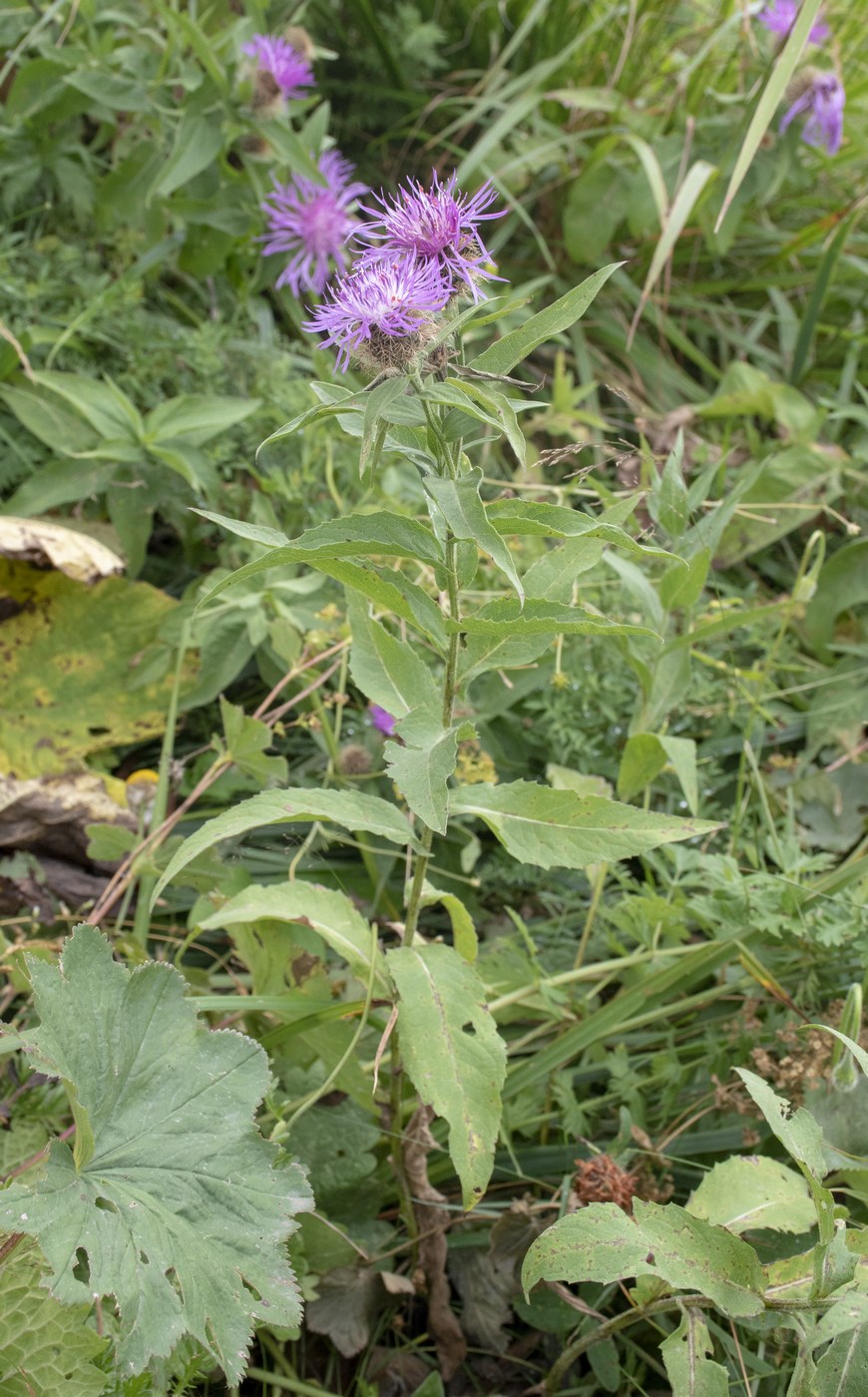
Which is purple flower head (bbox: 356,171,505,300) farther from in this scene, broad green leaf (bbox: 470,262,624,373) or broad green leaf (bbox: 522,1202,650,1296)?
broad green leaf (bbox: 522,1202,650,1296)

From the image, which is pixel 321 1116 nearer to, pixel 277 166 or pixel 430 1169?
pixel 430 1169

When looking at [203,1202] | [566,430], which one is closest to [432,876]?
[203,1202]

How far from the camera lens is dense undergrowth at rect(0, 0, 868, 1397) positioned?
0.95 meters

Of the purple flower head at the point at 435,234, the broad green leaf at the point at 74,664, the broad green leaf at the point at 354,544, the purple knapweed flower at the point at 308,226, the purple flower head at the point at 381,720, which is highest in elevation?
the purple flower head at the point at 435,234

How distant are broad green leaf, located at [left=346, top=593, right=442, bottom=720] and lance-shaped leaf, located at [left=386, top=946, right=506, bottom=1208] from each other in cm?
25

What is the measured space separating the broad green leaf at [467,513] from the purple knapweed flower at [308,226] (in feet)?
4.32

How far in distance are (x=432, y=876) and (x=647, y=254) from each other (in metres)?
1.84

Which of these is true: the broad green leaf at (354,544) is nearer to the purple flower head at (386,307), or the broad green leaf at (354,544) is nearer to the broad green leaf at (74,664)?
the purple flower head at (386,307)

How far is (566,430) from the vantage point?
2.20 metres

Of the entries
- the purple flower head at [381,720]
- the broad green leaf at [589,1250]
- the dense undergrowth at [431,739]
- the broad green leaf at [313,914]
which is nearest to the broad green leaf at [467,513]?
the dense undergrowth at [431,739]

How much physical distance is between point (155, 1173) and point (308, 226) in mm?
1713

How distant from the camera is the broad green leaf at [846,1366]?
93 cm

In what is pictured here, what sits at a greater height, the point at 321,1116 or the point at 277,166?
the point at 277,166

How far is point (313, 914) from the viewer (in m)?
1.13
